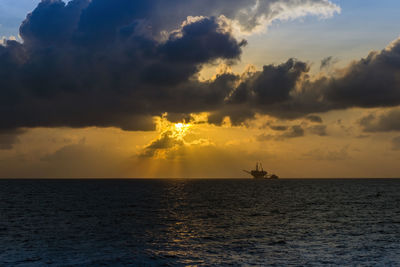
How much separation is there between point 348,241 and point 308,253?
1131 cm

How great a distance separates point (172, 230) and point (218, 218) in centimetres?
1821

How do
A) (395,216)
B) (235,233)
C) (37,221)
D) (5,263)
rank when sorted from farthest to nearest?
(395,216)
(37,221)
(235,233)
(5,263)

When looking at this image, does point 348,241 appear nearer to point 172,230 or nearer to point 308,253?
point 308,253

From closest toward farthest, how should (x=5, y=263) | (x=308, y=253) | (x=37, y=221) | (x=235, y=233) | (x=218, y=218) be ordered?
(x=5, y=263), (x=308, y=253), (x=235, y=233), (x=37, y=221), (x=218, y=218)

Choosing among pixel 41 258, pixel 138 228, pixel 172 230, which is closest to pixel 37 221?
pixel 138 228

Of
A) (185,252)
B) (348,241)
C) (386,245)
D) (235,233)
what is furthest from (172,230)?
(386,245)

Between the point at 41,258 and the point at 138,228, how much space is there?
24295mm

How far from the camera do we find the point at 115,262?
41.4 meters

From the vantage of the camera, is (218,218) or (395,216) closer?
(218,218)

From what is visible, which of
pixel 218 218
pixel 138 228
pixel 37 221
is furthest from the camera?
pixel 218 218

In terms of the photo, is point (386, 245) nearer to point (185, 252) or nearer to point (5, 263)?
point (185, 252)

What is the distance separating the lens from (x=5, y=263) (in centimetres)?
4034

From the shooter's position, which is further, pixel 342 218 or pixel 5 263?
pixel 342 218

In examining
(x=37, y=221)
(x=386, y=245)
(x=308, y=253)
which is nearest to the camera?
(x=308, y=253)
